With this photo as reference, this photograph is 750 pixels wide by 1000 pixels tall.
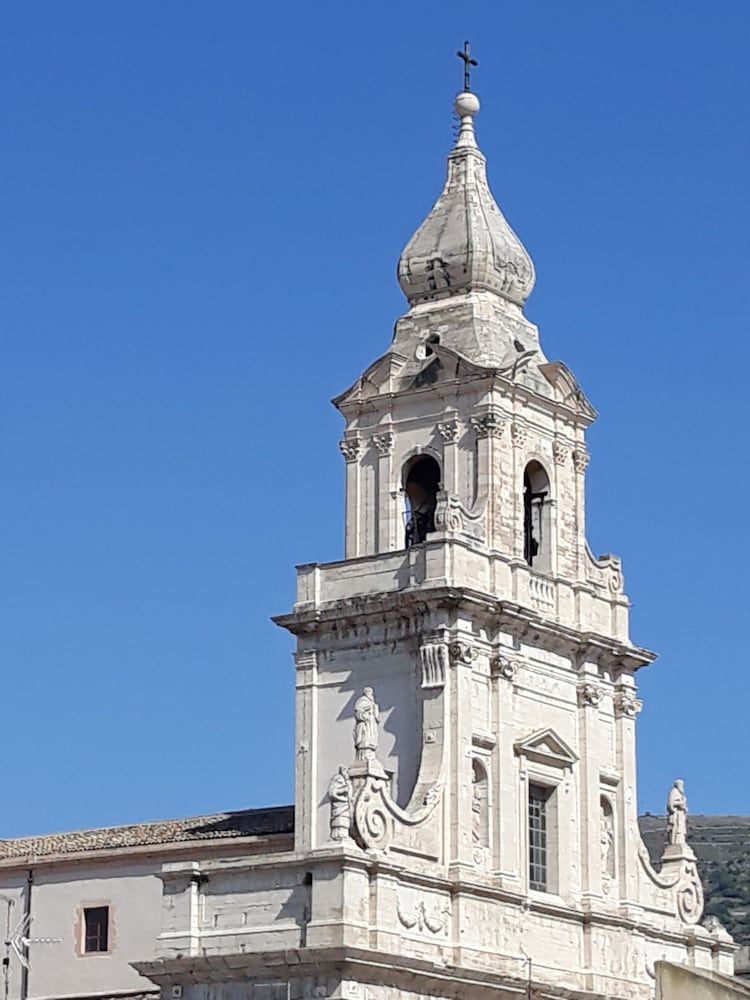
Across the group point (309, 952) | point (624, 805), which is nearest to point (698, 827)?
point (624, 805)

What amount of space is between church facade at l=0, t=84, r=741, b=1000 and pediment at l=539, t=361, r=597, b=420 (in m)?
0.06

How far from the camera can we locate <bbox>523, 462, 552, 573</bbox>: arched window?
42.6 meters

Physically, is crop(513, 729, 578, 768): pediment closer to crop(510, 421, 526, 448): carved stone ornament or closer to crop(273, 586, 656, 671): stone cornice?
crop(273, 586, 656, 671): stone cornice

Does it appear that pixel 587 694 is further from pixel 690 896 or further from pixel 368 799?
pixel 368 799

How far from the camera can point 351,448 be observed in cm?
4288

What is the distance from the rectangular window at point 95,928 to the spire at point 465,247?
14.9m

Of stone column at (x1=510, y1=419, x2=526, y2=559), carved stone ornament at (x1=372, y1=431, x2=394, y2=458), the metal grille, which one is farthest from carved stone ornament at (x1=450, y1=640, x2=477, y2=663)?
carved stone ornament at (x1=372, y1=431, x2=394, y2=458)

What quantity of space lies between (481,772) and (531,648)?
3.16 metres

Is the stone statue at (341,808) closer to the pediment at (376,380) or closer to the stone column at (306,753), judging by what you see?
the stone column at (306,753)

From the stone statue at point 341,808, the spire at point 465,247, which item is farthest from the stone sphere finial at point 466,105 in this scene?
the stone statue at point 341,808

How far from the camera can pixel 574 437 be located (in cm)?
4369

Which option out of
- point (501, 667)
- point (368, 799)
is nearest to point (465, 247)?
point (501, 667)

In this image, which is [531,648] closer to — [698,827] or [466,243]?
[466,243]

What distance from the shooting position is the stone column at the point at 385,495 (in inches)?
1636
